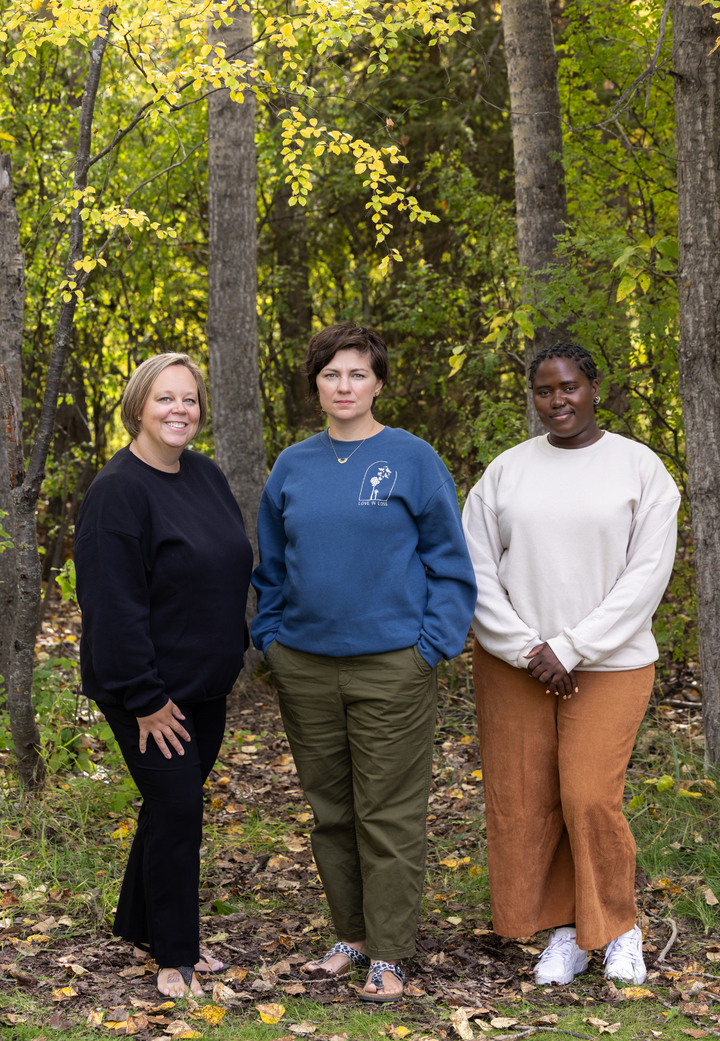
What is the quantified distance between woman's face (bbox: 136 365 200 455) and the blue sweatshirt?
1.35 feet

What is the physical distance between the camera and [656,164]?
561 centimetres

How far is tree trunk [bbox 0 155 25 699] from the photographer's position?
491 cm

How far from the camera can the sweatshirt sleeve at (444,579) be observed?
3064 mm

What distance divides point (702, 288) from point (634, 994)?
2891 millimetres

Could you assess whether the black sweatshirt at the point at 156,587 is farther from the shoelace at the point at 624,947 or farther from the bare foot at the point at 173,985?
the shoelace at the point at 624,947

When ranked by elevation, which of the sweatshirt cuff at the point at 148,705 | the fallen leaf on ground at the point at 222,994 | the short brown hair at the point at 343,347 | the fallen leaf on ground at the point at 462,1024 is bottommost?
the fallen leaf on ground at the point at 462,1024

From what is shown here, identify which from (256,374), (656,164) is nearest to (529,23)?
(656,164)

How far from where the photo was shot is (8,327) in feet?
16.5

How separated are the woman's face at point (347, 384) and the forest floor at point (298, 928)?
76.2 inches

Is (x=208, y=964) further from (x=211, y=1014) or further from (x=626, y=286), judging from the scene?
(x=626, y=286)

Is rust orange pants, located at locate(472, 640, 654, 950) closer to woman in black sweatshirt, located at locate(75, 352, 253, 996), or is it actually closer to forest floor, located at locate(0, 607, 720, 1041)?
forest floor, located at locate(0, 607, 720, 1041)

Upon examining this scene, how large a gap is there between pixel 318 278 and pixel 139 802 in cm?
656

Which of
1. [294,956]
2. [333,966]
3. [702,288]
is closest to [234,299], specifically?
[702,288]

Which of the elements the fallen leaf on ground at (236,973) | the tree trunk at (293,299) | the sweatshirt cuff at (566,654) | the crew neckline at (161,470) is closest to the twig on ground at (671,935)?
the sweatshirt cuff at (566,654)
